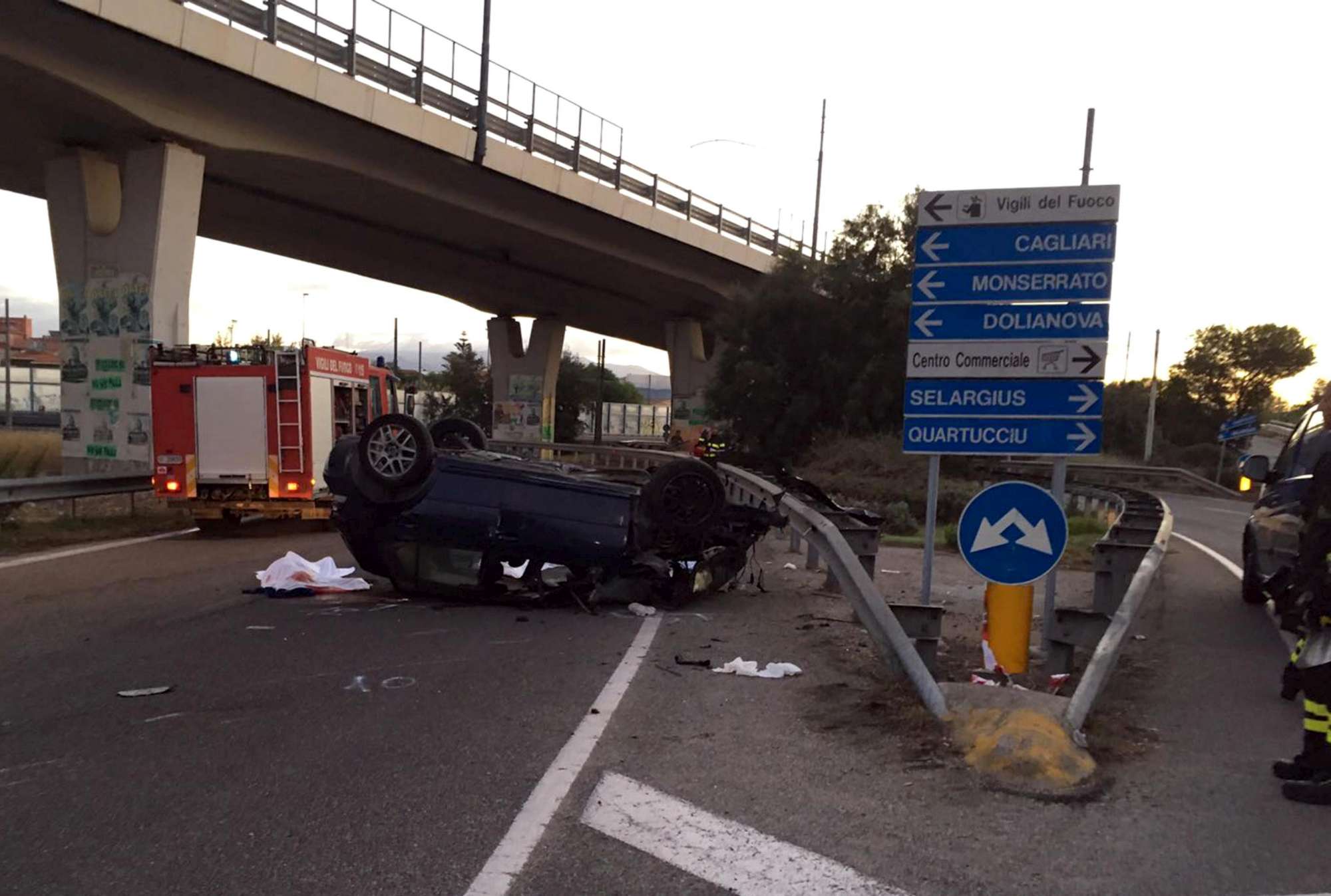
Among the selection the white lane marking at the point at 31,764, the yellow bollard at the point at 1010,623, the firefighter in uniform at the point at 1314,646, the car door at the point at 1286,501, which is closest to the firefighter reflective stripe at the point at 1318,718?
the firefighter in uniform at the point at 1314,646

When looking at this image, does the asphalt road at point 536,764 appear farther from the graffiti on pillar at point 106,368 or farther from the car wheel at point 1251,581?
the graffiti on pillar at point 106,368

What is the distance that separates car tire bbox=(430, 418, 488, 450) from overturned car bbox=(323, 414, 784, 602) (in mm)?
1905

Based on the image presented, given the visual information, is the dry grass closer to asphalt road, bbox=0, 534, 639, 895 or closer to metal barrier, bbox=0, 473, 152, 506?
metal barrier, bbox=0, 473, 152, 506

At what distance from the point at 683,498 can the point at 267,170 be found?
894 inches

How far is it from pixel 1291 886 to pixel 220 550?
1244 centimetres

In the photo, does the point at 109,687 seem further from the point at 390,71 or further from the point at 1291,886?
the point at 390,71

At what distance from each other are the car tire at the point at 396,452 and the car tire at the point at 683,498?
6.39 feet

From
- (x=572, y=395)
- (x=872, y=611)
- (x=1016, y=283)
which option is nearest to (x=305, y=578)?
(x=872, y=611)

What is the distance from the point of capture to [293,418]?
48.8 feet

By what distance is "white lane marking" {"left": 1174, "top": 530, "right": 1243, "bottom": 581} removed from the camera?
12.7m

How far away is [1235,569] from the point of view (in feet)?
42.2

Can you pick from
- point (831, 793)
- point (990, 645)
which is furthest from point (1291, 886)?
point (990, 645)

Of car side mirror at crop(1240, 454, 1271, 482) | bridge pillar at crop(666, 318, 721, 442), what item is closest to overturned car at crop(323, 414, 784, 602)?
car side mirror at crop(1240, 454, 1271, 482)

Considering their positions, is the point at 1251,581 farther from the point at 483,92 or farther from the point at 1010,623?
the point at 483,92
